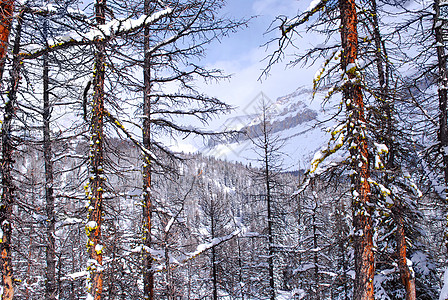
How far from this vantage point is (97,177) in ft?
16.9

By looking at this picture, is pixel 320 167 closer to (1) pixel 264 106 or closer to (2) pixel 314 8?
(2) pixel 314 8

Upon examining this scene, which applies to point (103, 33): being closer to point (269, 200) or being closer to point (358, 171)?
point (358, 171)

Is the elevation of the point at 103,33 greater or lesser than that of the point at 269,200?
greater

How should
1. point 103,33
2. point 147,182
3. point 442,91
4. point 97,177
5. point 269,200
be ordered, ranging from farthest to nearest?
1. point 269,200
2. point 442,91
3. point 147,182
4. point 97,177
5. point 103,33

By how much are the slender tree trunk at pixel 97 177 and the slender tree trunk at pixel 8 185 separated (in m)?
1.63

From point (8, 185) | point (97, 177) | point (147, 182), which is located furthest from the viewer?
point (147, 182)

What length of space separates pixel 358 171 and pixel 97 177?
4930mm

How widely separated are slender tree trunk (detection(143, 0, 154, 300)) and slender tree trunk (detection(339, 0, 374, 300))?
164 inches

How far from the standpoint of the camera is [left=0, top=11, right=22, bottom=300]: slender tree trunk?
219 inches

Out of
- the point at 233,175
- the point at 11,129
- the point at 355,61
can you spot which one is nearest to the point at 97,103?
the point at 11,129

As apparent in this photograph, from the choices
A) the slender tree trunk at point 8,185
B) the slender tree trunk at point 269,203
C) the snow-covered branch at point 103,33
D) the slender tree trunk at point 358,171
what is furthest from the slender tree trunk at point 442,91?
the slender tree trunk at point 8,185

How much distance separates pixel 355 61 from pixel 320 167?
2.07 metres

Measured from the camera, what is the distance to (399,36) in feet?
27.1

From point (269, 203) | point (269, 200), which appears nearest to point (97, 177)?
point (269, 200)
